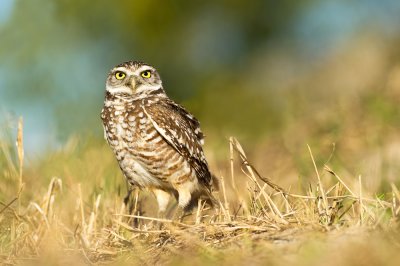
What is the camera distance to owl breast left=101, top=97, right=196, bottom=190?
234 inches

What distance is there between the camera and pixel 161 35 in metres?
23.8

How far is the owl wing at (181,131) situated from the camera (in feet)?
19.7

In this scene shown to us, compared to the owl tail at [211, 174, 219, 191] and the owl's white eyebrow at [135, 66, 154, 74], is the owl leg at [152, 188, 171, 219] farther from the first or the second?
the owl's white eyebrow at [135, 66, 154, 74]

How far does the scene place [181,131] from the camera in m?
6.11

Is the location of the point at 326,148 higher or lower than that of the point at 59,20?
lower

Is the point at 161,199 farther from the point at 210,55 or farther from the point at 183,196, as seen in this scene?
the point at 210,55

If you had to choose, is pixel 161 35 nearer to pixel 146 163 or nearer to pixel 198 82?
pixel 198 82

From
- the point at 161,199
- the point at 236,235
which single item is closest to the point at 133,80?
the point at 161,199

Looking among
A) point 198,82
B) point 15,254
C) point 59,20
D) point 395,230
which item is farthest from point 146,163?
point 198,82

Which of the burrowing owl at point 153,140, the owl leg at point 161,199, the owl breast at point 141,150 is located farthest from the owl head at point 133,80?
the owl leg at point 161,199

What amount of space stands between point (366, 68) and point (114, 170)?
508 inches

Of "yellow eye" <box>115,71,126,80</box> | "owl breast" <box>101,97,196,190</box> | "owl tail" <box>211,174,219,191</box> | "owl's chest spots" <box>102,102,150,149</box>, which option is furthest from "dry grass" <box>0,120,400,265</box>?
"yellow eye" <box>115,71,126,80</box>

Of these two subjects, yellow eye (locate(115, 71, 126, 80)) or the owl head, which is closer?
the owl head

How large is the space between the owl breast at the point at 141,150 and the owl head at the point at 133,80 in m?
0.25
